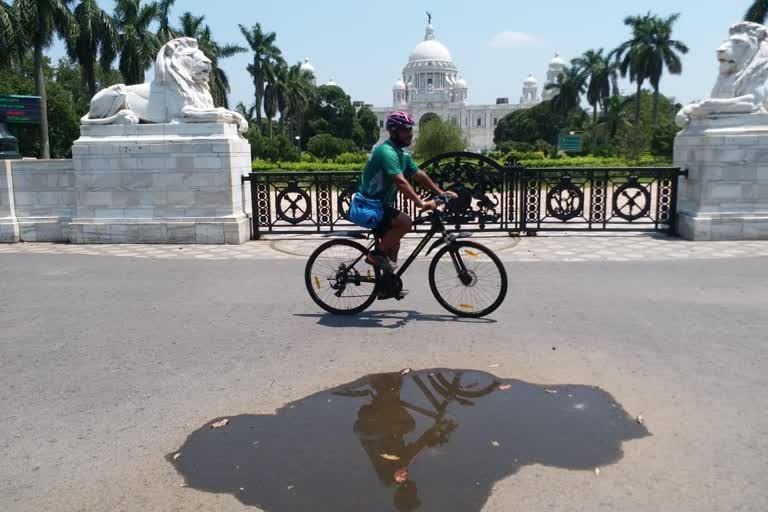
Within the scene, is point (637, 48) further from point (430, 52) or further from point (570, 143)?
point (430, 52)

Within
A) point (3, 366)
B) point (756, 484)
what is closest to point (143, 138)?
point (3, 366)

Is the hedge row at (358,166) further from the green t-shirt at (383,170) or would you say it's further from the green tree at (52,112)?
the green t-shirt at (383,170)

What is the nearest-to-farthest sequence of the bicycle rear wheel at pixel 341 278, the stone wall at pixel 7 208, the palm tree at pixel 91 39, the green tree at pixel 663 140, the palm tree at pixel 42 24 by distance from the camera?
the bicycle rear wheel at pixel 341 278 → the stone wall at pixel 7 208 → the palm tree at pixel 42 24 → the palm tree at pixel 91 39 → the green tree at pixel 663 140

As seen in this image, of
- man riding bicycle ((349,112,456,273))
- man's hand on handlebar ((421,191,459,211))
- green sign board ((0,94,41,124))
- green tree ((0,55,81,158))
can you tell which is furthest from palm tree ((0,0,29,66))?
man's hand on handlebar ((421,191,459,211))

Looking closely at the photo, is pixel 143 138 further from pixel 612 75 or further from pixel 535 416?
pixel 612 75

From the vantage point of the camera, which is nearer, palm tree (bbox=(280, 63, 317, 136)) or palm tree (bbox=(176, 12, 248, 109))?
palm tree (bbox=(176, 12, 248, 109))

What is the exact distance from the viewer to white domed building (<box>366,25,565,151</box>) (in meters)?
115

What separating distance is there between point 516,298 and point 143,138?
6.62m

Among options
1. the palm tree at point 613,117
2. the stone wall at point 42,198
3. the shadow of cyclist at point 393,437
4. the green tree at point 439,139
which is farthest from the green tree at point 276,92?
the shadow of cyclist at point 393,437

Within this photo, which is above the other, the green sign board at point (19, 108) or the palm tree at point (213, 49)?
the palm tree at point (213, 49)

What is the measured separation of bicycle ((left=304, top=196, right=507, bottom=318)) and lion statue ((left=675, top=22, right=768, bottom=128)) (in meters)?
A: 6.45

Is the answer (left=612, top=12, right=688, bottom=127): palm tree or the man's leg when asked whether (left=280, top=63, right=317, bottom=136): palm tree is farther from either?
the man's leg

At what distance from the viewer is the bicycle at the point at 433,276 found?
563 centimetres

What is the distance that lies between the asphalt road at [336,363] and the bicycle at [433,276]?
0.62 ft
